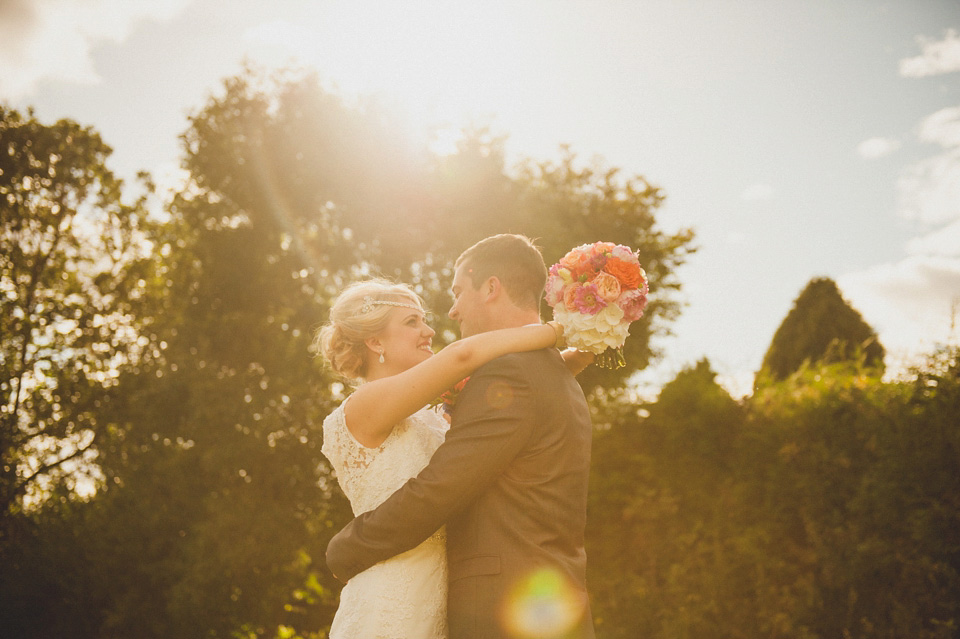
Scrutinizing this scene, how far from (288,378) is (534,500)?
30.3ft

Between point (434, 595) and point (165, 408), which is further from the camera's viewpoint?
point (165, 408)

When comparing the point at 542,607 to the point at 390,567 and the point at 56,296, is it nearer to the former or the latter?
the point at 390,567

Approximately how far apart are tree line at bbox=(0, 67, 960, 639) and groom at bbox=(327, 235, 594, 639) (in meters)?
4.73

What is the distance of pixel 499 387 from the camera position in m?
2.81

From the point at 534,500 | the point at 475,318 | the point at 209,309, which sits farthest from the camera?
the point at 209,309

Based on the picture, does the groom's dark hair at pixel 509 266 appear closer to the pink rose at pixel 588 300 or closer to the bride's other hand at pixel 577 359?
the pink rose at pixel 588 300

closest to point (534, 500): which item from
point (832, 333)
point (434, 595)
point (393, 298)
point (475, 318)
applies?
point (434, 595)

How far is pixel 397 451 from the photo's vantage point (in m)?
3.23

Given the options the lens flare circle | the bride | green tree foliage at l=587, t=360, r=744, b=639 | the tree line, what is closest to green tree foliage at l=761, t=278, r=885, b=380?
the tree line

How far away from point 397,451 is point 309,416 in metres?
8.46

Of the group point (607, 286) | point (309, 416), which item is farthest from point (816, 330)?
point (607, 286)

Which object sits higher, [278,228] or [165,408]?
[278,228]

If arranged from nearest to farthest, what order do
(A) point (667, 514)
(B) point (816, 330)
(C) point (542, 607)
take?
1. (C) point (542, 607)
2. (A) point (667, 514)
3. (B) point (816, 330)

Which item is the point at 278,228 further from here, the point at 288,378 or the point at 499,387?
the point at 499,387
